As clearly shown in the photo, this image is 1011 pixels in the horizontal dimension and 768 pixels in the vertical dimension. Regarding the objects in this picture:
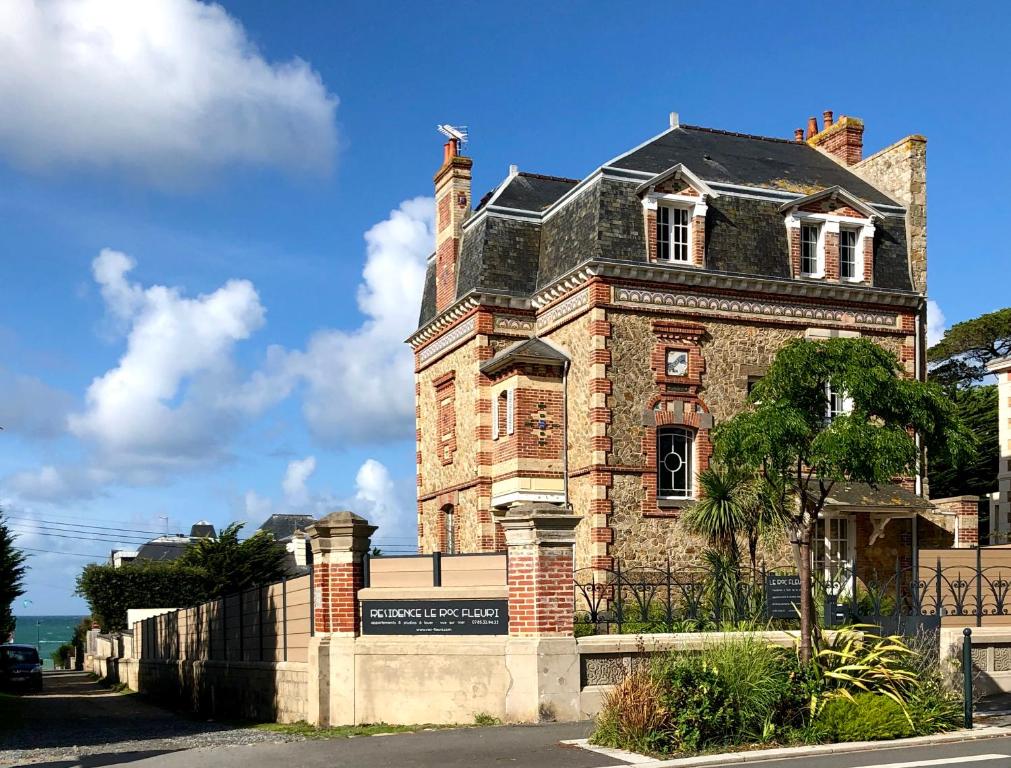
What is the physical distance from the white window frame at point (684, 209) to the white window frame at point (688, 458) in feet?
13.1

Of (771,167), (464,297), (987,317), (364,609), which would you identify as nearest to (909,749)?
(364,609)

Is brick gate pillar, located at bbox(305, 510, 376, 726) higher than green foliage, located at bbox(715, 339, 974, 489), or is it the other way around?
green foliage, located at bbox(715, 339, 974, 489)

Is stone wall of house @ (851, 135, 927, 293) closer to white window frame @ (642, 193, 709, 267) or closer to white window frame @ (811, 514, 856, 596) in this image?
white window frame @ (642, 193, 709, 267)

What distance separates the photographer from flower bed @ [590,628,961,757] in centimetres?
1480

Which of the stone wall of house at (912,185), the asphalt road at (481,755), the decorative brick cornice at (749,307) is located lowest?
the asphalt road at (481,755)

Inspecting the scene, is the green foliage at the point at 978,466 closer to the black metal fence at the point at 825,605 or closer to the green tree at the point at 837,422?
the black metal fence at the point at 825,605

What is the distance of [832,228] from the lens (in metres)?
31.0

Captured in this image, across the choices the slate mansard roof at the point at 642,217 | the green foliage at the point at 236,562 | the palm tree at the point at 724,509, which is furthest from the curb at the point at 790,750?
the green foliage at the point at 236,562

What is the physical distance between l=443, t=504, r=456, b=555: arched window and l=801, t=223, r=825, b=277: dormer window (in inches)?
447

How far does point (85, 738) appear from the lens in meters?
21.8

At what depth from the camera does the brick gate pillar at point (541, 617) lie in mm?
17172

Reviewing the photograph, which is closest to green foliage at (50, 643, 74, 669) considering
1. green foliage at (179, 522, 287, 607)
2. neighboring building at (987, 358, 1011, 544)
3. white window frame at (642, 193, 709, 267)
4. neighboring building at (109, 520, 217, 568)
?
neighboring building at (109, 520, 217, 568)

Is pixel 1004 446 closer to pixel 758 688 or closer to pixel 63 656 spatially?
pixel 758 688

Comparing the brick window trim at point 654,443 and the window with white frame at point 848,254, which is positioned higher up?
the window with white frame at point 848,254
